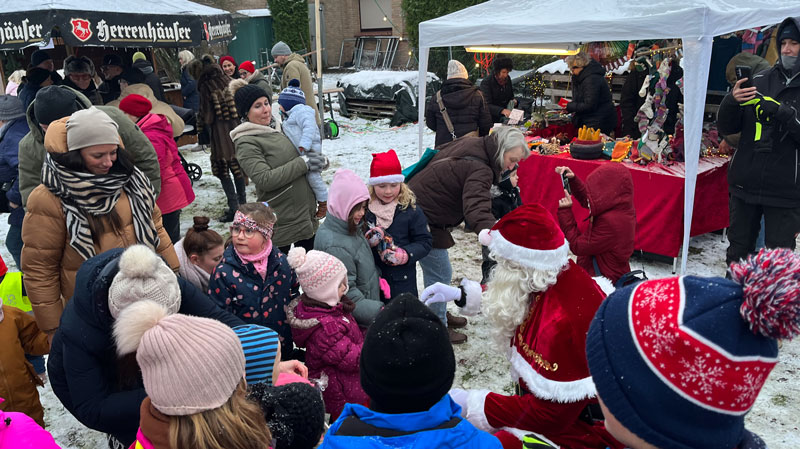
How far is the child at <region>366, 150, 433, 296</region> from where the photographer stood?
3.47m

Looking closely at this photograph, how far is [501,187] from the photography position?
14.4 feet

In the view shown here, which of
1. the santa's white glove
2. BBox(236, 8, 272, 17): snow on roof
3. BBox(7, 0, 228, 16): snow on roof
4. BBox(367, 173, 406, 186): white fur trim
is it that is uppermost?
BBox(236, 8, 272, 17): snow on roof

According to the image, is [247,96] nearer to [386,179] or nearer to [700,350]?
[386,179]

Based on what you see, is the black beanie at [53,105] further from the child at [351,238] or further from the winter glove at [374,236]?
the winter glove at [374,236]

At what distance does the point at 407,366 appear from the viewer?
1.51m

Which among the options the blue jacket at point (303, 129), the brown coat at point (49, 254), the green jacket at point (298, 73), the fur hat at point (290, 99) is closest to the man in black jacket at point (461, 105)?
the fur hat at point (290, 99)

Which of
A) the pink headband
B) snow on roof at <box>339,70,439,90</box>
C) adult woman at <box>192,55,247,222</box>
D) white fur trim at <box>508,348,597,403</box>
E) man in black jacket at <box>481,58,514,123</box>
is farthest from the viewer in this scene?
snow on roof at <box>339,70,439,90</box>

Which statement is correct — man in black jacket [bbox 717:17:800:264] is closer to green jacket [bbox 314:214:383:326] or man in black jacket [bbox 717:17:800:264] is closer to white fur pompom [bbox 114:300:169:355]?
green jacket [bbox 314:214:383:326]

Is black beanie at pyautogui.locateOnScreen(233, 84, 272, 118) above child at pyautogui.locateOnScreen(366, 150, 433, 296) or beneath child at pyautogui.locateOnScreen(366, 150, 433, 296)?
above

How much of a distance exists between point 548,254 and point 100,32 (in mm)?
5745

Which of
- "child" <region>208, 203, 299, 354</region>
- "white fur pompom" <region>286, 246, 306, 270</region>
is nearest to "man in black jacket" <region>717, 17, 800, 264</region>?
"white fur pompom" <region>286, 246, 306, 270</region>

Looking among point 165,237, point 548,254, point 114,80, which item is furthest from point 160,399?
point 114,80

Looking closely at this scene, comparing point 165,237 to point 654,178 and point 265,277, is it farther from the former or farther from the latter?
point 654,178

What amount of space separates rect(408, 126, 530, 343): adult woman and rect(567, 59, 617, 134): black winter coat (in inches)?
142
